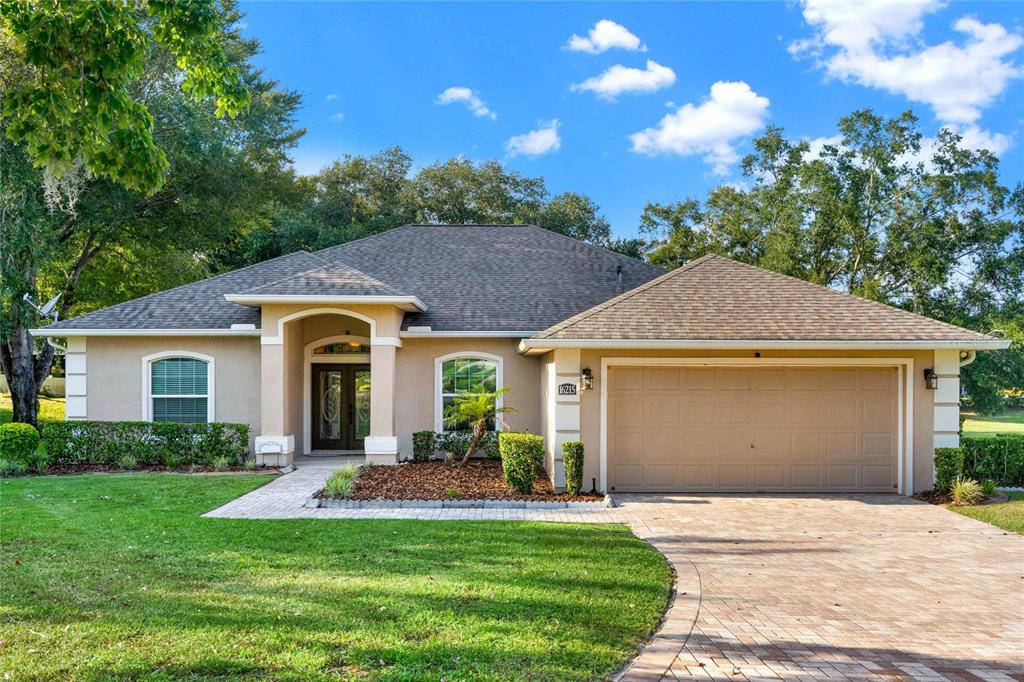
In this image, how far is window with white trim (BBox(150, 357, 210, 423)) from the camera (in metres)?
14.4

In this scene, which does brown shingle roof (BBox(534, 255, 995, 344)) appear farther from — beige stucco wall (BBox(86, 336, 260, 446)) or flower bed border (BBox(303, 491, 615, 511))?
beige stucco wall (BBox(86, 336, 260, 446))

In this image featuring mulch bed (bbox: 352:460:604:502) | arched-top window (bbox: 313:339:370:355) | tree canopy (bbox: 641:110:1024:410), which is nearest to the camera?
mulch bed (bbox: 352:460:604:502)

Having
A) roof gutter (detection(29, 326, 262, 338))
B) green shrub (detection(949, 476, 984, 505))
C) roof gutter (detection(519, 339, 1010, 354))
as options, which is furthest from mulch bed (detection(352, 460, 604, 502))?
green shrub (detection(949, 476, 984, 505))

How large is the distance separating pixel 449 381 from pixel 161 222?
12.7 metres

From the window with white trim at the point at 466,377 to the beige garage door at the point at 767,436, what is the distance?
13.6ft

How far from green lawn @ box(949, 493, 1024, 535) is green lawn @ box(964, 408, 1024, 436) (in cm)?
1994

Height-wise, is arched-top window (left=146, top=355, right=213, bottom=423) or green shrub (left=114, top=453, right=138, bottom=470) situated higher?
arched-top window (left=146, top=355, right=213, bottom=423)

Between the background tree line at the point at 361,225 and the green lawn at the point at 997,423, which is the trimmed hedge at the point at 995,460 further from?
the green lawn at the point at 997,423

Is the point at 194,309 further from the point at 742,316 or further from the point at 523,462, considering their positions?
the point at 742,316

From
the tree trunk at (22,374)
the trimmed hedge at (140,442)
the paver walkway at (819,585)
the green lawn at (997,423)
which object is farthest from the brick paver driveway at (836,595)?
the green lawn at (997,423)

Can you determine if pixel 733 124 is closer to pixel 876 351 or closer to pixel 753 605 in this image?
pixel 876 351

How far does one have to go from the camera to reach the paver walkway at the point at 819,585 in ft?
Result: 14.6

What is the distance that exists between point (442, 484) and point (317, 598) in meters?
5.87

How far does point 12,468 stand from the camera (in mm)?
12297
